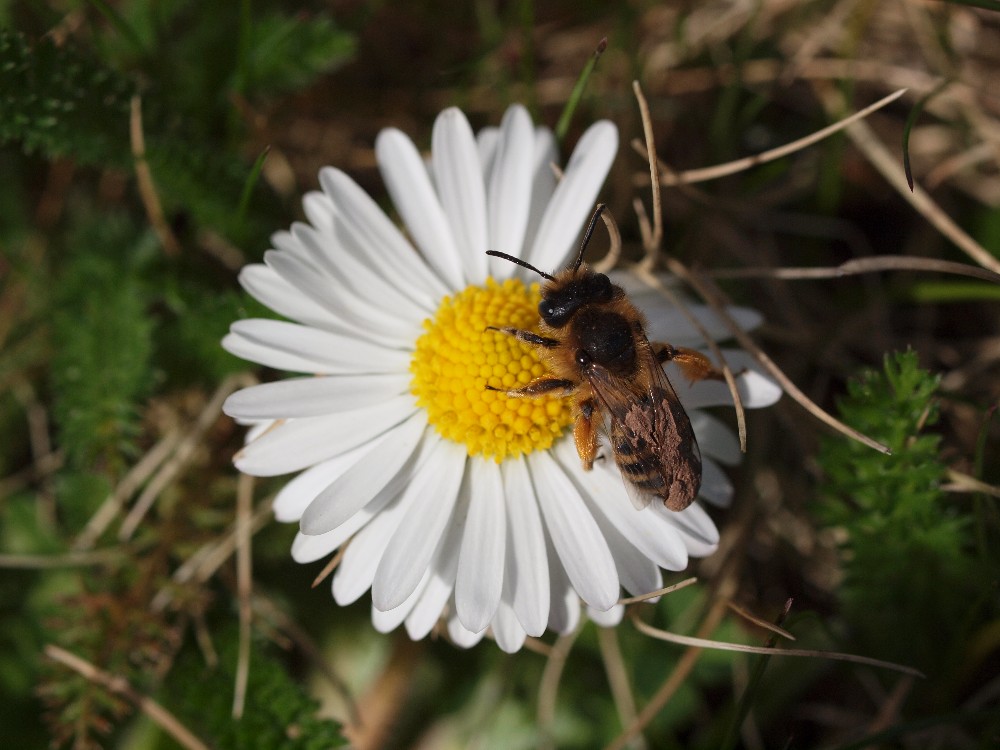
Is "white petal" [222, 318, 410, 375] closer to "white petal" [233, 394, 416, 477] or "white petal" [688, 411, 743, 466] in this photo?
"white petal" [233, 394, 416, 477]

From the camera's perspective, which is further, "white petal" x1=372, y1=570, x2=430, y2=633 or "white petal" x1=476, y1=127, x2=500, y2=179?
"white petal" x1=476, y1=127, x2=500, y2=179


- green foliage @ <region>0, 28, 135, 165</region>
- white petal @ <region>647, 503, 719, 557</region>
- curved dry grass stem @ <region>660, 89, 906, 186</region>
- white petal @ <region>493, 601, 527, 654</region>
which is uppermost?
green foliage @ <region>0, 28, 135, 165</region>

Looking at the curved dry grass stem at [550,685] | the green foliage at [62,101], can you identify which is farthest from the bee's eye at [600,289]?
the green foliage at [62,101]

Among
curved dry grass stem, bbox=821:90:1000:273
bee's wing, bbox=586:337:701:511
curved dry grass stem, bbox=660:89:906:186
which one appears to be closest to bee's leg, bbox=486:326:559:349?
bee's wing, bbox=586:337:701:511

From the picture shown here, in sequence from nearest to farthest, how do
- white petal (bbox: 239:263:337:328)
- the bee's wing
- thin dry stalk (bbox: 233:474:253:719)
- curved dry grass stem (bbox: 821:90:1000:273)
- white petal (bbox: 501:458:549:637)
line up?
the bee's wing
white petal (bbox: 501:458:549:637)
white petal (bbox: 239:263:337:328)
thin dry stalk (bbox: 233:474:253:719)
curved dry grass stem (bbox: 821:90:1000:273)

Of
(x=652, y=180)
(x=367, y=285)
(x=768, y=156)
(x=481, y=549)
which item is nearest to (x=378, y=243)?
(x=367, y=285)

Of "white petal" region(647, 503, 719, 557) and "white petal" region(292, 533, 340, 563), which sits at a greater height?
"white petal" region(292, 533, 340, 563)

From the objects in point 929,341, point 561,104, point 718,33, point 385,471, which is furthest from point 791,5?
point 385,471

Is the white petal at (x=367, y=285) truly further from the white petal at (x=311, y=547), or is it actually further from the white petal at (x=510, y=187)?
the white petal at (x=311, y=547)

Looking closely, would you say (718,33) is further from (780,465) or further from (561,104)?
(780,465)
